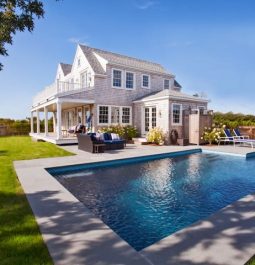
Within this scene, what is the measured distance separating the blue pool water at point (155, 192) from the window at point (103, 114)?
28.1ft

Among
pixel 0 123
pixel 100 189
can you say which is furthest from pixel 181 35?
pixel 0 123

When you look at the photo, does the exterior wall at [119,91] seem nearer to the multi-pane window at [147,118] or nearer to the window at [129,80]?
the window at [129,80]

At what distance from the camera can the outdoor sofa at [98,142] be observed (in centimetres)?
1292

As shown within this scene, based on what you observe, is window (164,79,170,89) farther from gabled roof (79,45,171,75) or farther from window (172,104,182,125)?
window (172,104,182,125)

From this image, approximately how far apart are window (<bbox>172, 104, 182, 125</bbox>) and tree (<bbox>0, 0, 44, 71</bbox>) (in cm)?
1427

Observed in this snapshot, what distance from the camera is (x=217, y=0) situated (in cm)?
1230

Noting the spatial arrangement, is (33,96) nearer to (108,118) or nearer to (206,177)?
(108,118)

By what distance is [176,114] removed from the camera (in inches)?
724

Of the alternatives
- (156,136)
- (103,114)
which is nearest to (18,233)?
(156,136)

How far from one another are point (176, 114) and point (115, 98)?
544 cm

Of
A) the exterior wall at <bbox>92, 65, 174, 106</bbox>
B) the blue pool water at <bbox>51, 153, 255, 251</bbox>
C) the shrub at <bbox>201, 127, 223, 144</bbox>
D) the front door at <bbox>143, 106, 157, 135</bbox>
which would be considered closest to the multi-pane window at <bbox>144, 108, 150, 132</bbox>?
the front door at <bbox>143, 106, 157, 135</bbox>

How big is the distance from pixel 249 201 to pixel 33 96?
27533mm

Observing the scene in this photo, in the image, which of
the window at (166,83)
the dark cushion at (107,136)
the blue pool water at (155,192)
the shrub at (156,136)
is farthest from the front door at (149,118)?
the blue pool water at (155,192)

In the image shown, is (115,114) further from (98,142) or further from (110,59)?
(98,142)
